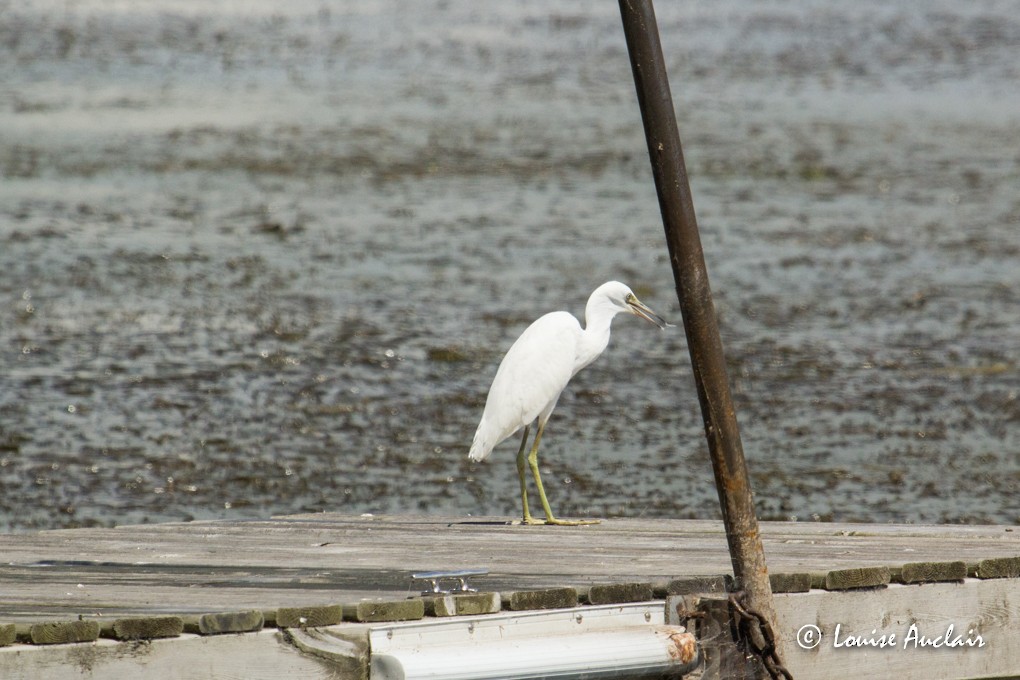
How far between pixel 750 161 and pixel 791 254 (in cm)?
324

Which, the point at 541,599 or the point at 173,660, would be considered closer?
the point at 173,660

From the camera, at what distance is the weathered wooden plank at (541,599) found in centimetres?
377

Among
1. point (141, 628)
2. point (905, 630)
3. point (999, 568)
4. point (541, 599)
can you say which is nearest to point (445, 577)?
point (541, 599)

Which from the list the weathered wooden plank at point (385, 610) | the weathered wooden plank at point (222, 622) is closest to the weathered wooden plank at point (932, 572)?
the weathered wooden plank at point (385, 610)

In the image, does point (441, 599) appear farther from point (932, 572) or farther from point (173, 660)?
point (932, 572)

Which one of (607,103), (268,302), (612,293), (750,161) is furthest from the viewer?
(607,103)

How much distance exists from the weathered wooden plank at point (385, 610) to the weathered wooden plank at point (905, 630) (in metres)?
0.96

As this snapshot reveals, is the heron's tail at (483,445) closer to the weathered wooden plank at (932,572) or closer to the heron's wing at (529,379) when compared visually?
the heron's wing at (529,379)

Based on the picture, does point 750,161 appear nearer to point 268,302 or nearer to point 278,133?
point 278,133

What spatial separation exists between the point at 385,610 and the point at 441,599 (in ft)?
0.46

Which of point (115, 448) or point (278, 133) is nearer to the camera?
point (115, 448)

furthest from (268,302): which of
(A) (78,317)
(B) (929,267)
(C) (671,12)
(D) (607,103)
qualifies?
(C) (671,12)

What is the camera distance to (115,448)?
7.94m

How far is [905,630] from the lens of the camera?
4184mm
